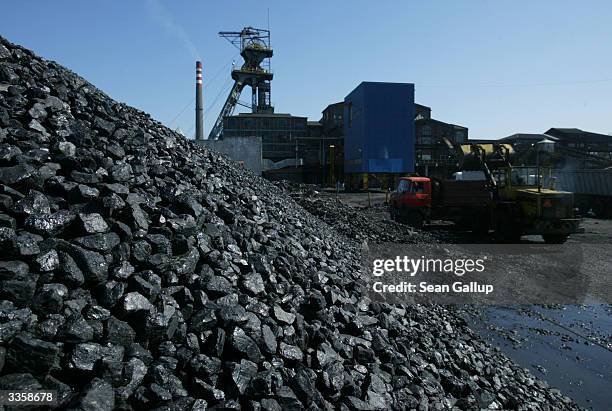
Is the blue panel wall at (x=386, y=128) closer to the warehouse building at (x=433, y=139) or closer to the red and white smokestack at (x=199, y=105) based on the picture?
the warehouse building at (x=433, y=139)

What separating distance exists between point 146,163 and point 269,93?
49070 mm

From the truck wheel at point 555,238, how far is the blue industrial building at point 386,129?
24.2 meters

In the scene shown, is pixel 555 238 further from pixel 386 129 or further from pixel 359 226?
pixel 386 129

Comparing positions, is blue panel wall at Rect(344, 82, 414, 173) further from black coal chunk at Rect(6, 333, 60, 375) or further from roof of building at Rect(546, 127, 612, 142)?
black coal chunk at Rect(6, 333, 60, 375)

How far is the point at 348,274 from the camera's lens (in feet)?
21.3

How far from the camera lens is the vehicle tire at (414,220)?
15547 mm

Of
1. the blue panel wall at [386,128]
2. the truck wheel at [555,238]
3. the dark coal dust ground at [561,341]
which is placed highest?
the blue panel wall at [386,128]

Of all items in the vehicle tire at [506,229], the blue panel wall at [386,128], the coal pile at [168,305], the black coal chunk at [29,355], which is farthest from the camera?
the blue panel wall at [386,128]

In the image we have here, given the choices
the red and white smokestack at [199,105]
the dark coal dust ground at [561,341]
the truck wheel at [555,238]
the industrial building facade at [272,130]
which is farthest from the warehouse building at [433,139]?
the dark coal dust ground at [561,341]

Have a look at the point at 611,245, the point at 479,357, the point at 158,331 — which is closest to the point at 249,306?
the point at 158,331

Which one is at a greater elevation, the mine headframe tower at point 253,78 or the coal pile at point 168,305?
the mine headframe tower at point 253,78

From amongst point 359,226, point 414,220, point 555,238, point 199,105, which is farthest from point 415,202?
point 199,105

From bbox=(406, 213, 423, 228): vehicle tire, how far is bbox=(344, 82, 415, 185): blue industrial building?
2229 cm

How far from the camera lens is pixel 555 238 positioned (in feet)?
45.1
